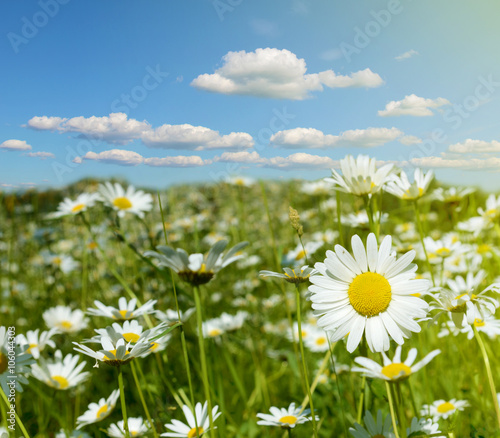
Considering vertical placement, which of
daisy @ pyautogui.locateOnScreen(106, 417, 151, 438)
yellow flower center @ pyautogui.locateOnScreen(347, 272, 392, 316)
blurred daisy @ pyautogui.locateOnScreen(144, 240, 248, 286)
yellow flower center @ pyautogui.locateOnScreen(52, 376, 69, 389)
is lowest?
daisy @ pyautogui.locateOnScreen(106, 417, 151, 438)

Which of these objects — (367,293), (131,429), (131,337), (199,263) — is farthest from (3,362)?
(367,293)

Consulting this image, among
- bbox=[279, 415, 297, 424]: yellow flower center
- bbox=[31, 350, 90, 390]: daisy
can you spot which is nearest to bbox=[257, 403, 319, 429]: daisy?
bbox=[279, 415, 297, 424]: yellow flower center

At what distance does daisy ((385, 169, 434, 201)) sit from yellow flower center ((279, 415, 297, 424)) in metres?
0.55

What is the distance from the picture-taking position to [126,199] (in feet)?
6.36

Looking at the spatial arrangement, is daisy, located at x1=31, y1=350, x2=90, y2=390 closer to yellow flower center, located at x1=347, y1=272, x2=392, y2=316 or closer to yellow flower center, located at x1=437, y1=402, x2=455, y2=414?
yellow flower center, located at x1=347, y1=272, x2=392, y2=316

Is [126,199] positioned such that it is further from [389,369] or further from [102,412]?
[389,369]

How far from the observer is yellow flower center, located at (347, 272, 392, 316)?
691 mm

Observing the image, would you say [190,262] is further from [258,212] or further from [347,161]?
[258,212]

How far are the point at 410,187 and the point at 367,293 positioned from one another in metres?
0.49

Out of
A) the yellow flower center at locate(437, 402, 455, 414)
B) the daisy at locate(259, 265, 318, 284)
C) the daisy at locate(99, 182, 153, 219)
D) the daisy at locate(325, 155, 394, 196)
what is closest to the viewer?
the daisy at locate(259, 265, 318, 284)

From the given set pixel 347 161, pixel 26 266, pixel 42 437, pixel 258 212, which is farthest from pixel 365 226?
pixel 258 212

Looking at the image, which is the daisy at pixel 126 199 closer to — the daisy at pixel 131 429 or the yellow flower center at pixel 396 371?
the daisy at pixel 131 429

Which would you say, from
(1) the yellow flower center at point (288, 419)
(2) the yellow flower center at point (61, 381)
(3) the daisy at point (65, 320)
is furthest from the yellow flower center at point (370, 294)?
(3) the daisy at point (65, 320)

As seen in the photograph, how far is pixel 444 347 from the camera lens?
169 centimetres
